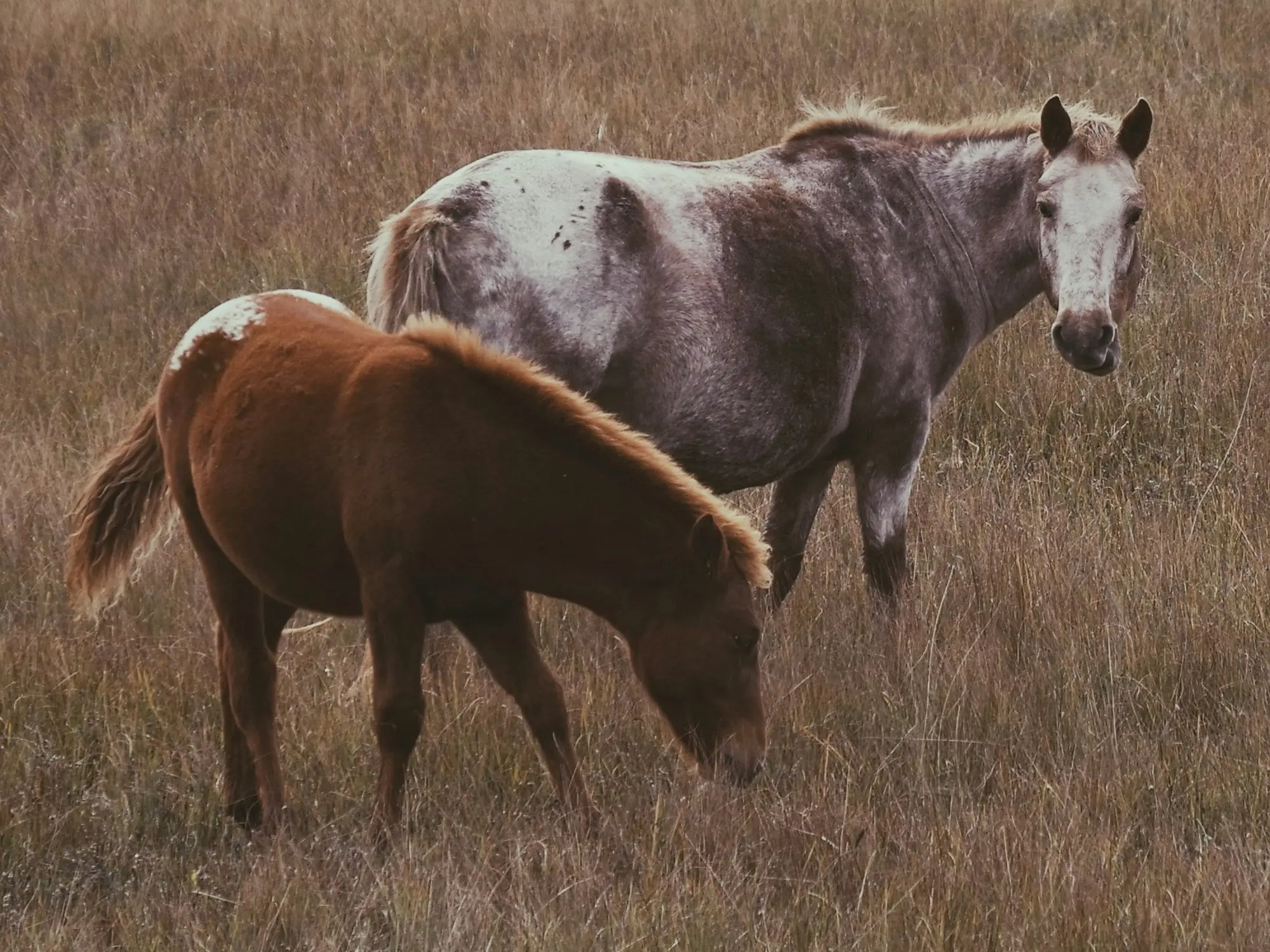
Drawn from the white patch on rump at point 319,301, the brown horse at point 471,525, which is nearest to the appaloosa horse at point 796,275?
the white patch on rump at point 319,301

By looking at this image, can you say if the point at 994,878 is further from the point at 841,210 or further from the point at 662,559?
the point at 841,210

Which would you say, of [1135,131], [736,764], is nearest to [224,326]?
[736,764]

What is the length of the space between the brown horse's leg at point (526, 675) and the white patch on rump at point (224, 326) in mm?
936

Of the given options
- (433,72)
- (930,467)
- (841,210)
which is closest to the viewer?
(841,210)

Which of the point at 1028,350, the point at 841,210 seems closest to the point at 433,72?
the point at 1028,350

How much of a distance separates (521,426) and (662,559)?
444mm

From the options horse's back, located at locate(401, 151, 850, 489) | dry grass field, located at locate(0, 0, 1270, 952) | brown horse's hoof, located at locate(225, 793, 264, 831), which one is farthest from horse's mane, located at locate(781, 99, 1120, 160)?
brown horse's hoof, located at locate(225, 793, 264, 831)

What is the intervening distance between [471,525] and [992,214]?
2.98 metres

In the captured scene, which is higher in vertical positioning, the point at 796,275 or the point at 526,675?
the point at 796,275

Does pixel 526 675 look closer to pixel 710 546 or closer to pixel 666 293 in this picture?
pixel 710 546

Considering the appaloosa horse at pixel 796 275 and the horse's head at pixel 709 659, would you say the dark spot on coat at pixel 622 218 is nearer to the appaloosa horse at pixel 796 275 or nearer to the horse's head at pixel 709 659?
the appaloosa horse at pixel 796 275

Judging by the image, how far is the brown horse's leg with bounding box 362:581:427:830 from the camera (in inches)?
142

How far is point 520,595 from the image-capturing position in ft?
12.6

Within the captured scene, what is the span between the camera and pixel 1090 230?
17.1ft
